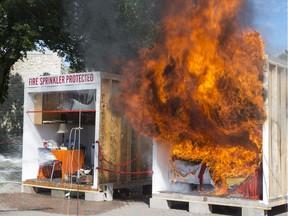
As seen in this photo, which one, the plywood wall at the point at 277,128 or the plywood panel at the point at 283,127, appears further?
the plywood panel at the point at 283,127

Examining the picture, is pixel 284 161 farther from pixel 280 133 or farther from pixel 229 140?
pixel 229 140

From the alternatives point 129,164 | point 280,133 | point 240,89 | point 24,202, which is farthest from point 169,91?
point 24,202

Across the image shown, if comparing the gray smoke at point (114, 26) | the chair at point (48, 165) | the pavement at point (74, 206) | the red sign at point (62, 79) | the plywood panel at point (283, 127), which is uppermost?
the gray smoke at point (114, 26)

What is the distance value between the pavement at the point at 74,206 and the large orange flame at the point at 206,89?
1398 mm

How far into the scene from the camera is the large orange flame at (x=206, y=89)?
9.16 m

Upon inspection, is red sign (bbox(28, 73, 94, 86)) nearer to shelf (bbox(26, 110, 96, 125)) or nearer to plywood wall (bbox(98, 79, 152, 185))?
plywood wall (bbox(98, 79, 152, 185))

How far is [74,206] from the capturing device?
11086mm

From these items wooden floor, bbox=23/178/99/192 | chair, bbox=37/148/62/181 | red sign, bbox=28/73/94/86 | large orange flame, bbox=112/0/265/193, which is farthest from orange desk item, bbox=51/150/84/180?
large orange flame, bbox=112/0/265/193

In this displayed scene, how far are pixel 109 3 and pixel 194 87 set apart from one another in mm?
6143

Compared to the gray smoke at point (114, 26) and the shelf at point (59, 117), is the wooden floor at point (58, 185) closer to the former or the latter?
the shelf at point (59, 117)

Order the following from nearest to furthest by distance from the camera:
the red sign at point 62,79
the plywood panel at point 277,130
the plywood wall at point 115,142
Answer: the plywood panel at point 277,130
the plywood wall at point 115,142
the red sign at point 62,79

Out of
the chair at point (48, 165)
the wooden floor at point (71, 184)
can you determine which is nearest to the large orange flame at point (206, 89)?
the wooden floor at point (71, 184)

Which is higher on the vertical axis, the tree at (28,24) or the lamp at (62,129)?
the tree at (28,24)

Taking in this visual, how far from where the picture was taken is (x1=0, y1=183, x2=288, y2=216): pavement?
988 centimetres
